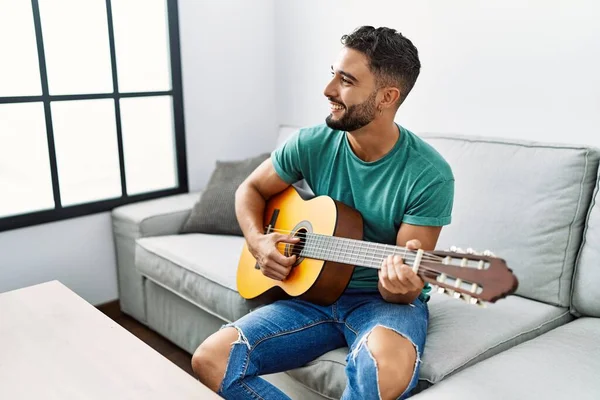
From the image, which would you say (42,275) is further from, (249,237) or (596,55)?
(596,55)

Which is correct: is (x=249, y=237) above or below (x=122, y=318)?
above

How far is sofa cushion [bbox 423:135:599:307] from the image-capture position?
1.68 metres

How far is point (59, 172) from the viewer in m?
2.51

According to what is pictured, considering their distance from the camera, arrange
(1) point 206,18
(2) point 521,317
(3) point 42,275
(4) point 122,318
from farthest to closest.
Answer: (1) point 206,18 < (4) point 122,318 < (3) point 42,275 < (2) point 521,317

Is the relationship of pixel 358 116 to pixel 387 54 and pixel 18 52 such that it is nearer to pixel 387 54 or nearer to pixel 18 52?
pixel 387 54

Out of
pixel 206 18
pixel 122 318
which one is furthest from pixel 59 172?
pixel 206 18

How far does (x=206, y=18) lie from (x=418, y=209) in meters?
1.85

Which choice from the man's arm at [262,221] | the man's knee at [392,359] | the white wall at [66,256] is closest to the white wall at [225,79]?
the white wall at [66,256]

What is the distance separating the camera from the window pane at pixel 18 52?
2260 mm

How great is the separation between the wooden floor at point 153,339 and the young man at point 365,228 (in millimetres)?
822

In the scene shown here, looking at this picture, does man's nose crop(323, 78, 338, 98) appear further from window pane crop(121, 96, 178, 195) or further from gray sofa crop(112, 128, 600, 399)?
window pane crop(121, 96, 178, 195)

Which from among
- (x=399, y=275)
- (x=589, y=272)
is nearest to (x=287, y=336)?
(x=399, y=275)

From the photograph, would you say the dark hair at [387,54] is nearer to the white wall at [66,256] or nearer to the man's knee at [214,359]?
the man's knee at [214,359]

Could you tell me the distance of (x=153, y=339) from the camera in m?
2.43
